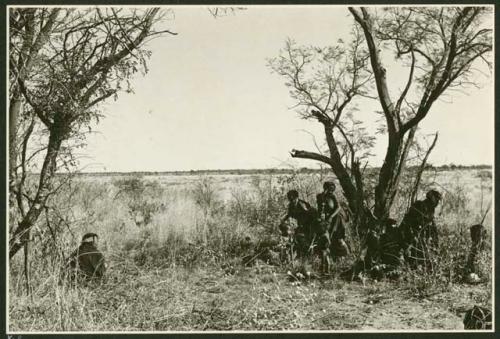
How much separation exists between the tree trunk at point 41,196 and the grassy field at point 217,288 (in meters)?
0.19

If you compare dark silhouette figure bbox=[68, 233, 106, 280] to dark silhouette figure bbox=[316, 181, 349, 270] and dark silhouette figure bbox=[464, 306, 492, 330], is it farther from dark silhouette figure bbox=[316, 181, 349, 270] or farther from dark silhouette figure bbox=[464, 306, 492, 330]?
dark silhouette figure bbox=[464, 306, 492, 330]

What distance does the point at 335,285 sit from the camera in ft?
22.5

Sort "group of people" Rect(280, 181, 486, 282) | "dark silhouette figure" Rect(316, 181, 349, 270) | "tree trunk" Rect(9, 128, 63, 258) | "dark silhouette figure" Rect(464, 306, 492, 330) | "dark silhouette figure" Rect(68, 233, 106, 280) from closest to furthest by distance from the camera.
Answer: "dark silhouette figure" Rect(464, 306, 492, 330)
"tree trunk" Rect(9, 128, 63, 258)
"dark silhouette figure" Rect(68, 233, 106, 280)
"group of people" Rect(280, 181, 486, 282)
"dark silhouette figure" Rect(316, 181, 349, 270)

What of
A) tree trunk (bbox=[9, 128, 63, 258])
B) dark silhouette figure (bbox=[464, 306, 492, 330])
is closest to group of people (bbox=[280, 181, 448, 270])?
dark silhouette figure (bbox=[464, 306, 492, 330])

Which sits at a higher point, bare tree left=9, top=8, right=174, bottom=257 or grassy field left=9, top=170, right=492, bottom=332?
bare tree left=9, top=8, right=174, bottom=257

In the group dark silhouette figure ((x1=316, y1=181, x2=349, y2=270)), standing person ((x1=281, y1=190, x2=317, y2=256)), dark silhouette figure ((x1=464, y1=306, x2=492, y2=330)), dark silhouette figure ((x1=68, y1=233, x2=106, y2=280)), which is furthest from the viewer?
standing person ((x1=281, y1=190, x2=317, y2=256))

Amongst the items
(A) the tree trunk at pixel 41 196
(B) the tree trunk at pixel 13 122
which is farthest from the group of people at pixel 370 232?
(B) the tree trunk at pixel 13 122

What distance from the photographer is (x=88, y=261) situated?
676 centimetres

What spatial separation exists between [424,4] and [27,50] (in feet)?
13.8

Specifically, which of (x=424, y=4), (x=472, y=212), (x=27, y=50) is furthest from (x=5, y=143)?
(x=472, y=212)

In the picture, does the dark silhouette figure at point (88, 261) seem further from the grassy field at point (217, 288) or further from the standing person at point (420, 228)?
the standing person at point (420, 228)

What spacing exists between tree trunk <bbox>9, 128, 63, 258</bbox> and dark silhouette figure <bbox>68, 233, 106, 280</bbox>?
0.60 m

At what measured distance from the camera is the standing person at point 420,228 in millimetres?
6920

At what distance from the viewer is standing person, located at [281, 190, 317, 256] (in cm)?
763
